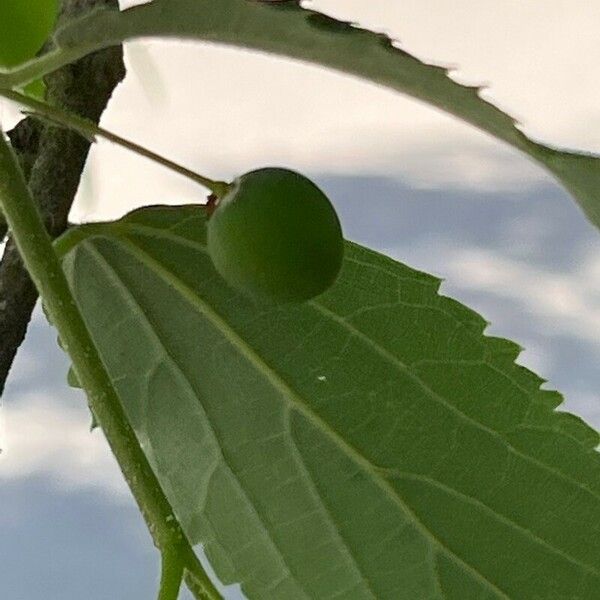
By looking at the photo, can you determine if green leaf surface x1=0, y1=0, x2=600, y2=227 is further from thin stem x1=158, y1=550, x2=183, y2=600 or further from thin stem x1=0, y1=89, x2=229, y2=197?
thin stem x1=158, y1=550, x2=183, y2=600

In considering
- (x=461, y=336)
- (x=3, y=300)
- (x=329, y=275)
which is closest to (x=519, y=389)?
(x=461, y=336)

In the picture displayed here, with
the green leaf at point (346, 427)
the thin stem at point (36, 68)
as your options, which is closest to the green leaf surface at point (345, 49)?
the thin stem at point (36, 68)

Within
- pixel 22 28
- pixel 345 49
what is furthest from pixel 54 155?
pixel 345 49

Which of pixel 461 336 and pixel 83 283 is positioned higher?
pixel 83 283

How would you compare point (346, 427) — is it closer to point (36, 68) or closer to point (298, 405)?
point (298, 405)

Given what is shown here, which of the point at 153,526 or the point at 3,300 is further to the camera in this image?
the point at 3,300

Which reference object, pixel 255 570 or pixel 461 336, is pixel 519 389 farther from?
pixel 255 570

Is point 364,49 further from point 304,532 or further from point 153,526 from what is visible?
point 304,532
